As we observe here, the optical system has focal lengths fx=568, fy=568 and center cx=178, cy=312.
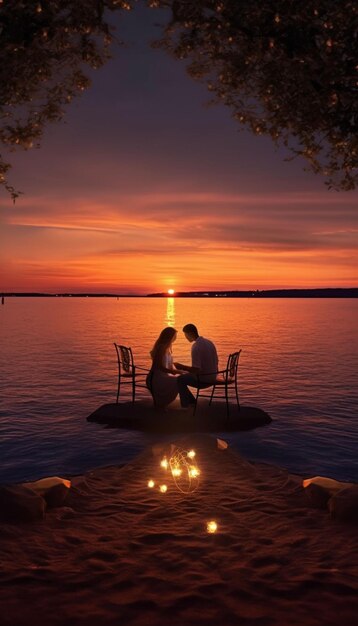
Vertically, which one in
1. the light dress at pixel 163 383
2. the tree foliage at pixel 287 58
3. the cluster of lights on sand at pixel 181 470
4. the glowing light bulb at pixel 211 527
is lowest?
the cluster of lights on sand at pixel 181 470

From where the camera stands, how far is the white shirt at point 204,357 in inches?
568

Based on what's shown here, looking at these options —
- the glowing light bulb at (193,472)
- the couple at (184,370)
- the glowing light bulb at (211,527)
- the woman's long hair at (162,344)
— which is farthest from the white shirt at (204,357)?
the glowing light bulb at (211,527)

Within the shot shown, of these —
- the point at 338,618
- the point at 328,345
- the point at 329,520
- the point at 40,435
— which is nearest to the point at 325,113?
the point at 329,520

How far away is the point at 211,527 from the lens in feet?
25.5

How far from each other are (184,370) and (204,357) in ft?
2.04

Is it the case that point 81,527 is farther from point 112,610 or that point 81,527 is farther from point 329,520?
point 329,520

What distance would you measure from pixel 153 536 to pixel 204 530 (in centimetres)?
71

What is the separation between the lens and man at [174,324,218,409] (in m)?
14.4

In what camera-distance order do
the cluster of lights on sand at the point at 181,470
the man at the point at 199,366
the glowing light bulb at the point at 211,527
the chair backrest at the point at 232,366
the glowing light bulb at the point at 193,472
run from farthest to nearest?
the chair backrest at the point at 232,366 → the man at the point at 199,366 → the glowing light bulb at the point at 193,472 → the cluster of lights on sand at the point at 181,470 → the glowing light bulb at the point at 211,527

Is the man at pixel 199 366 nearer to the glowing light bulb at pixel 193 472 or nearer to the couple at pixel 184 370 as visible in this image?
the couple at pixel 184 370

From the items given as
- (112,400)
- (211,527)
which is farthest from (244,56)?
(112,400)

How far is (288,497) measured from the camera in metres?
9.21

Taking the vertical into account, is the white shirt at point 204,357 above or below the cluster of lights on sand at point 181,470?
above

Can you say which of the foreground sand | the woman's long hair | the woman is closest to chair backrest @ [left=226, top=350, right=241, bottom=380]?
the woman
